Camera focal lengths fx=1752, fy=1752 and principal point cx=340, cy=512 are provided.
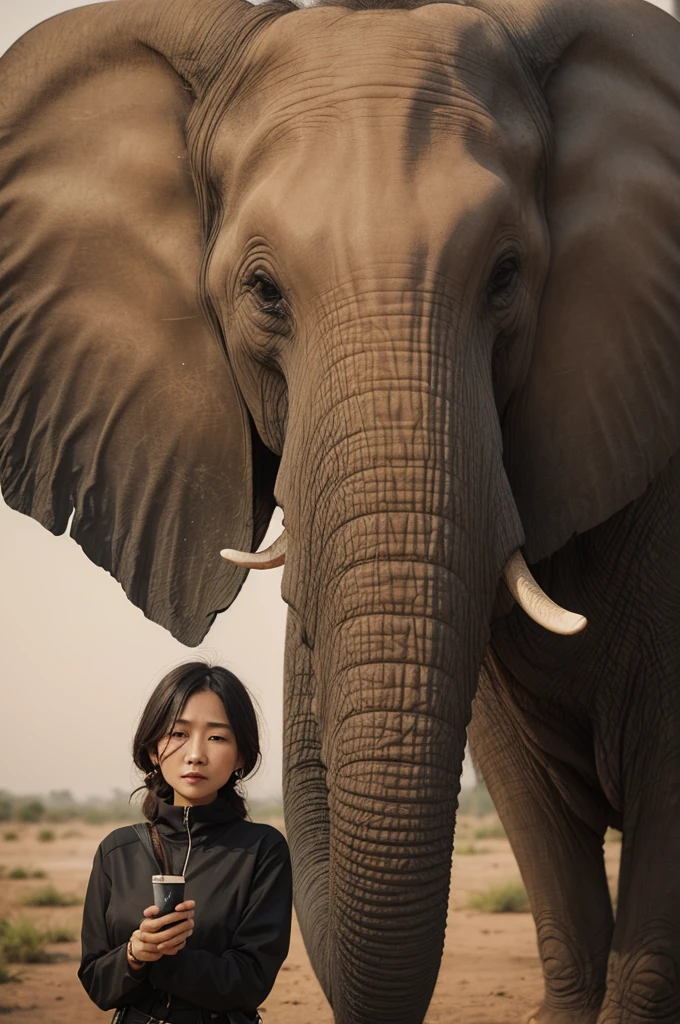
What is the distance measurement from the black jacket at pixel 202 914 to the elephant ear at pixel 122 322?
0.82 metres

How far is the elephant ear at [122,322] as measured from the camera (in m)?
3.27

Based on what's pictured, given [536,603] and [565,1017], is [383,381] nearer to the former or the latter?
[536,603]

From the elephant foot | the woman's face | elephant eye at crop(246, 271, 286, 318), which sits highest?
elephant eye at crop(246, 271, 286, 318)

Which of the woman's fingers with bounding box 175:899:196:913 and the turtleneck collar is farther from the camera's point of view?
the turtleneck collar

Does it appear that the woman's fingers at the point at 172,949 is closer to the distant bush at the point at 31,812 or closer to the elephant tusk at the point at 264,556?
the elephant tusk at the point at 264,556

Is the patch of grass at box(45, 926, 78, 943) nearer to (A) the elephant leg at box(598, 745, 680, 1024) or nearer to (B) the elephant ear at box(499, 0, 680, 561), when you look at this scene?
(A) the elephant leg at box(598, 745, 680, 1024)

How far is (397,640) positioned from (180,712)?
0.34 metres

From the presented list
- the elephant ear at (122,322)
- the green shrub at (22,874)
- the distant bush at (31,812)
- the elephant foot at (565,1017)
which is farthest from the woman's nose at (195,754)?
the distant bush at (31,812)

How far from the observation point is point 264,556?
2.95m

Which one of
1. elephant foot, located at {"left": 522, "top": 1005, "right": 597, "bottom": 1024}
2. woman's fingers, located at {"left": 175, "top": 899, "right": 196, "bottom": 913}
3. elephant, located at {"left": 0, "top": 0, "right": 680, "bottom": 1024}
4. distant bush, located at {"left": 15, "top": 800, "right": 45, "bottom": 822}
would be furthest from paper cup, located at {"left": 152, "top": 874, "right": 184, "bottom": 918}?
distant bush, located at {"left": 15, "top": 800, "right": 45, "bottom": 822}

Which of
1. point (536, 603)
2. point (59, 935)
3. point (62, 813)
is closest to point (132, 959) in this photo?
point (536, 603)

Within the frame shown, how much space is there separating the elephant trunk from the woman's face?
22cm

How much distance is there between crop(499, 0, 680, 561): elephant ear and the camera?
3.11 metres

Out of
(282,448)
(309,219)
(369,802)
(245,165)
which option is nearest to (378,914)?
(369,802)
